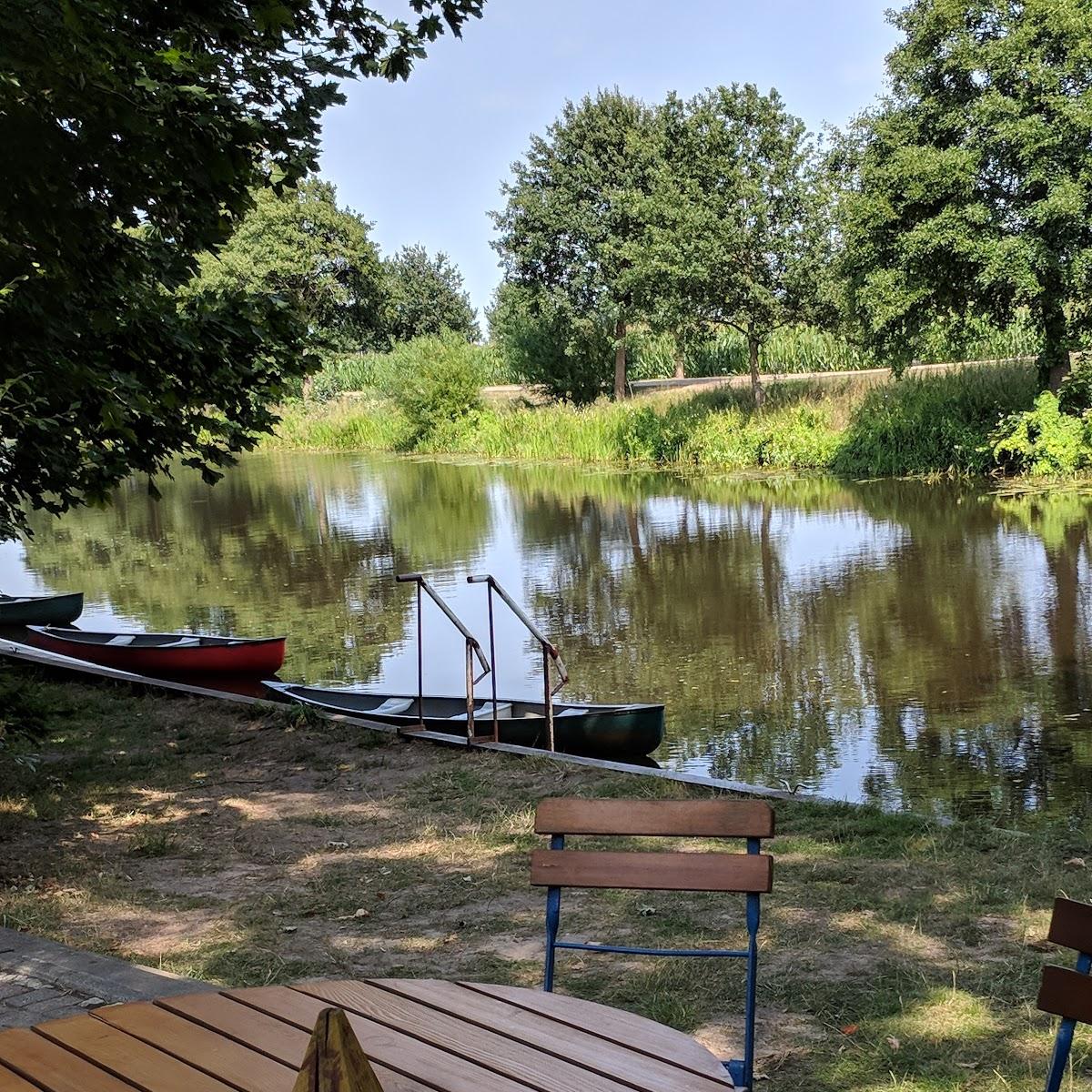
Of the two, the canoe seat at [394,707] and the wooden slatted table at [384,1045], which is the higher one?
the wooden slatted table at [384,1045]

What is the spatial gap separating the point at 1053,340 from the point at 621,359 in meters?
21.4

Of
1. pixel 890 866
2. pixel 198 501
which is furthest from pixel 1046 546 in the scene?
pixel 198 501

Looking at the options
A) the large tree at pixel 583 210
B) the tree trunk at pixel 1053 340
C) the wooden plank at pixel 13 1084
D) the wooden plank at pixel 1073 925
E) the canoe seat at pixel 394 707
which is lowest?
the canoe seat at pixel 394 707

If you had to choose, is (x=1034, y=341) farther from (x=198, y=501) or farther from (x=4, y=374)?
(x=4, y=374)

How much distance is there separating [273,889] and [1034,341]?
30506 millimetres

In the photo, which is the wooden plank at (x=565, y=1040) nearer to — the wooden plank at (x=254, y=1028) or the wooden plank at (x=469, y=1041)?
the wooden plank at (x=469, y=1041)

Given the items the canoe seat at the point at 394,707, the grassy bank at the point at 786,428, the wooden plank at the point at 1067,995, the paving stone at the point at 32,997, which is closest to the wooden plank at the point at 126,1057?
the wooden plank at the point at 1067,995

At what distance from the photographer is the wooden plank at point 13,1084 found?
239 cm

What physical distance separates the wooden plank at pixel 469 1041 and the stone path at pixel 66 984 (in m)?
1.85

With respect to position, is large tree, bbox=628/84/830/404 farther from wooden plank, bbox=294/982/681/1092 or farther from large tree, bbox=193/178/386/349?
wooden plank, bbox=294/982/681/1092

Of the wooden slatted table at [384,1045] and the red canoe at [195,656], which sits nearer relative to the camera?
the wooden slatted table at [384,1045]

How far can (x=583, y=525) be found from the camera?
25.4 m

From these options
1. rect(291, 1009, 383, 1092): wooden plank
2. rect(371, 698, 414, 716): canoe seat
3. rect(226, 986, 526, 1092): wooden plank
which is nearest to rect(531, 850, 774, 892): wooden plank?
rect(226, 986, 526, 1092): wooden plank

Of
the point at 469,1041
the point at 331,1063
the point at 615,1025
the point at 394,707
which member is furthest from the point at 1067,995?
the point at 394,707
